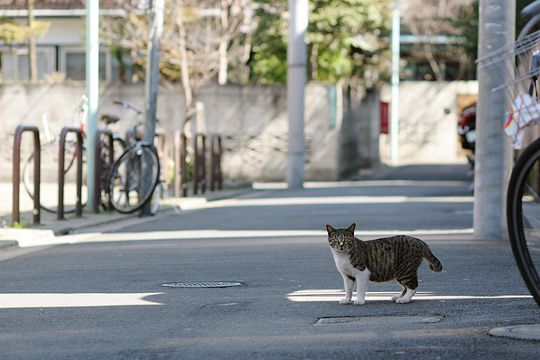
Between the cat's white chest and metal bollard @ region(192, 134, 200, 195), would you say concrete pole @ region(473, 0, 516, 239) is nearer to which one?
the cat's white chest

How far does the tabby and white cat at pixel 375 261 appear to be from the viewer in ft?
26.1

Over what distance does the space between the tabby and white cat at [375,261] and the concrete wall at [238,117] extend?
861 inches

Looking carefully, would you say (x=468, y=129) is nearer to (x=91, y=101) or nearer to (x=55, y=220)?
(x=91, y=101)

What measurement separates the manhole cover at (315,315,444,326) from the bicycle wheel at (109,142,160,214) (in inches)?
368

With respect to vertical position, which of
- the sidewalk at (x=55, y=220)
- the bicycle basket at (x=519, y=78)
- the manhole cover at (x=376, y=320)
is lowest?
the sidewalk at (x=55, y=220)

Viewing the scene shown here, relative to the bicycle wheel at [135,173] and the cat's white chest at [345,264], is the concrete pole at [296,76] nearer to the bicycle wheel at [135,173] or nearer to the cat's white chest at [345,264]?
the bicycle wheel at [135,173]

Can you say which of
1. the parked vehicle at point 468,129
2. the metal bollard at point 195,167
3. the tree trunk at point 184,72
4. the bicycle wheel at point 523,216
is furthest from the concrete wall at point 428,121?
the bicycle wheel at point 523,216

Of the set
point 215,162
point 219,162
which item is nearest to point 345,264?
point 215,162

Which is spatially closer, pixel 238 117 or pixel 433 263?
pixel 433 263

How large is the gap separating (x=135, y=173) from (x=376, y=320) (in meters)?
9.85

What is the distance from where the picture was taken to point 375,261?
8.01 metres

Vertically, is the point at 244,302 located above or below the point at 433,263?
below

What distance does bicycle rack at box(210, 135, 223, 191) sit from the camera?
79.4ft

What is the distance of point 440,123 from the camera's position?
1884 inches
